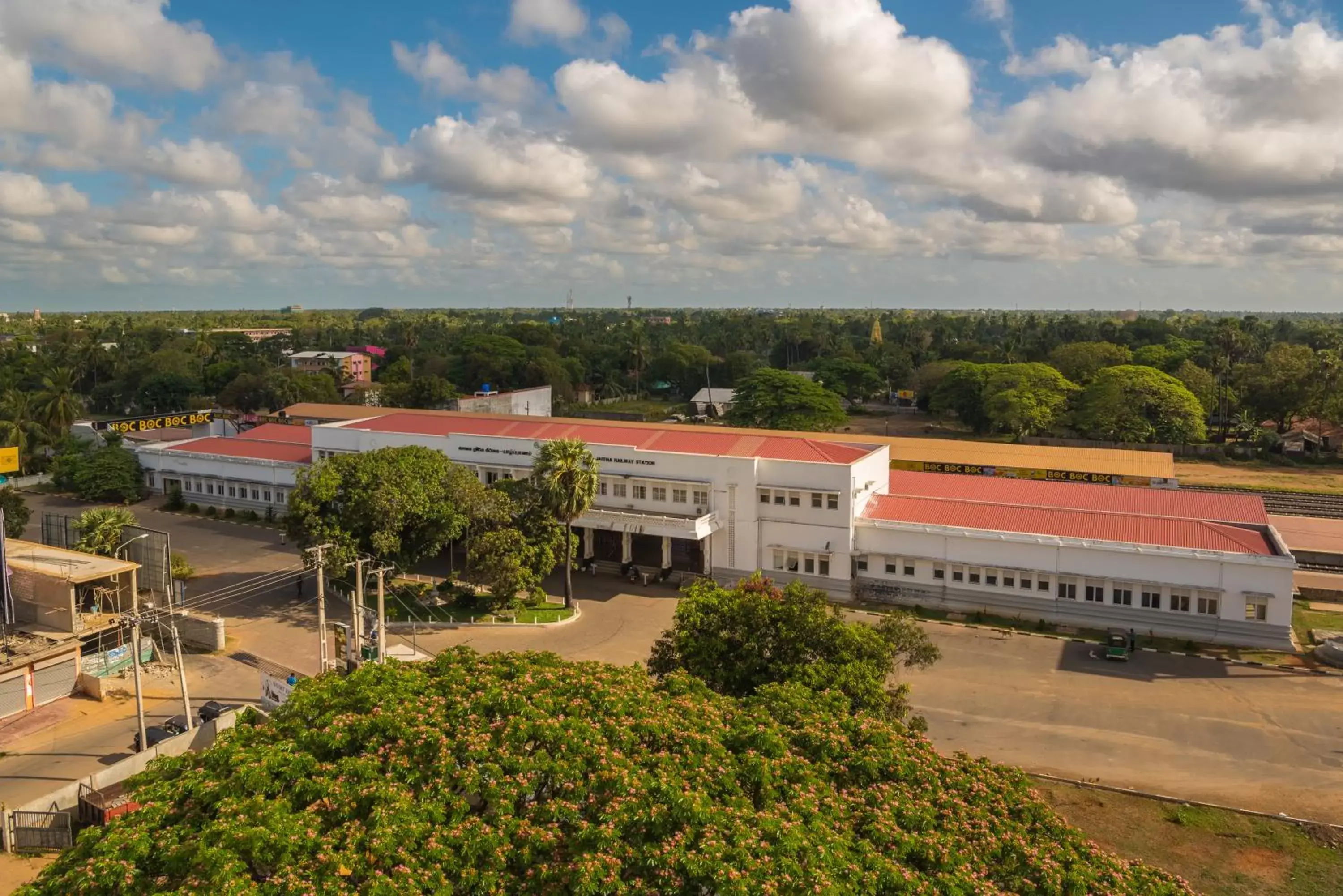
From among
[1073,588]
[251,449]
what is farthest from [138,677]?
[251,449]

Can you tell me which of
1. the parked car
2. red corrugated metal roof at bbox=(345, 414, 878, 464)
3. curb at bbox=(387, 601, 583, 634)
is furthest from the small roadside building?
red corrugated metal roof at bbox=(345, 414, 878, 464)

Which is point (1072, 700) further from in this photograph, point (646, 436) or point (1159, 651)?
point (646, 436)

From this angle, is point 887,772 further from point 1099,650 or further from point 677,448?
point 677,448

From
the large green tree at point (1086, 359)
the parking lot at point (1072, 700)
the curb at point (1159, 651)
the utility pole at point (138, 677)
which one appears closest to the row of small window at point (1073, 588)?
the curb at point (1159, 651)

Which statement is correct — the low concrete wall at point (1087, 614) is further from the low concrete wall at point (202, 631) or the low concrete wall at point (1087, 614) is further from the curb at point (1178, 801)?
the low concrete wall at point (202, 631)

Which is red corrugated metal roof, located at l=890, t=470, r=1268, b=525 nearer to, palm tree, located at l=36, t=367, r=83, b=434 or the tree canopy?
the tree canopy

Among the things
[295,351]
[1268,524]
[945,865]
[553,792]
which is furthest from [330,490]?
[295,351]
